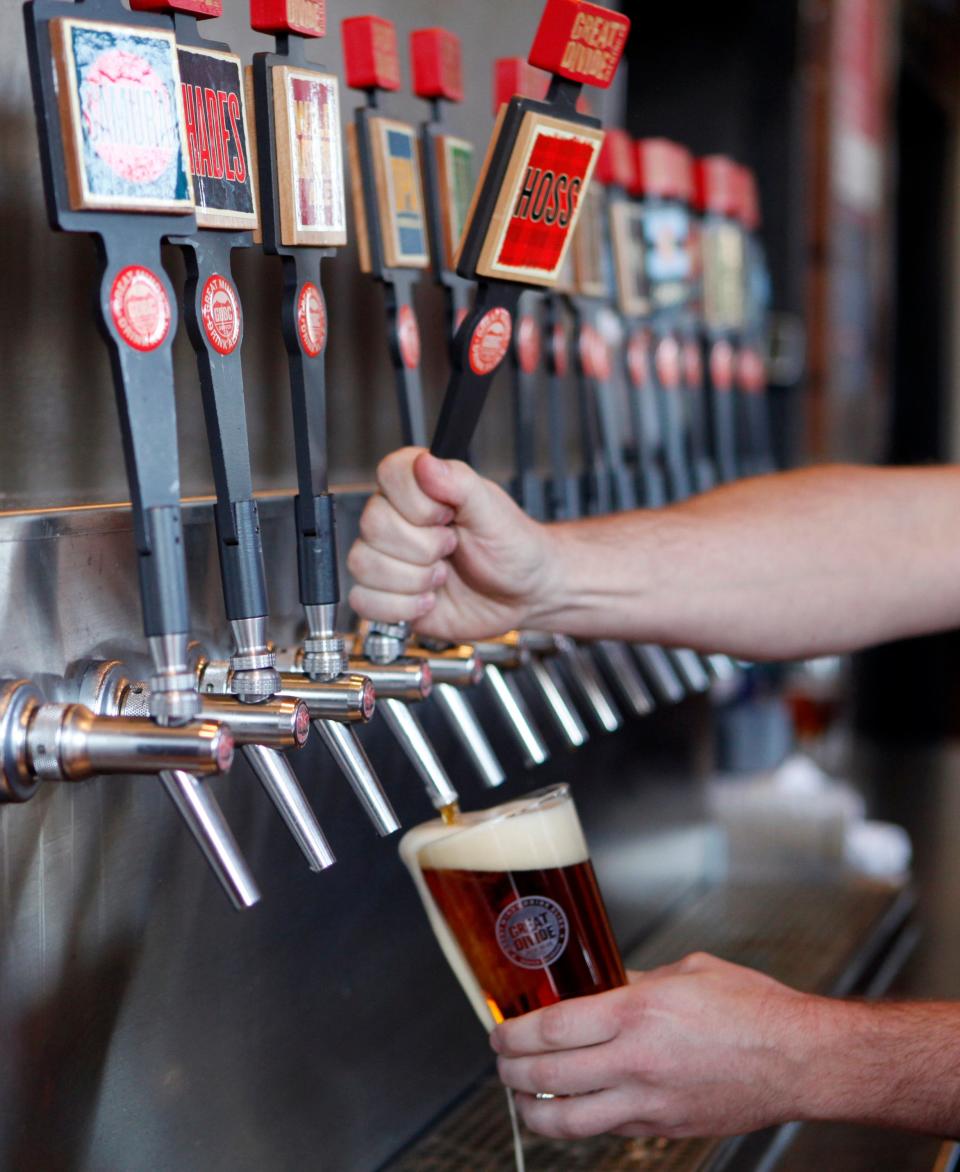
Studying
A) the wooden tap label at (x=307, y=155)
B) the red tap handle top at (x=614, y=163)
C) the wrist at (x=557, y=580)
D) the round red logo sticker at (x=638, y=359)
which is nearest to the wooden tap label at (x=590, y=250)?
the red tap handle top at (x=614, y=163)

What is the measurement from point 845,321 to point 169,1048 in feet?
10.3

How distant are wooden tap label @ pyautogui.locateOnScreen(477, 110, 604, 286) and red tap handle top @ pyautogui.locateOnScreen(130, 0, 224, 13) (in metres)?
0.24

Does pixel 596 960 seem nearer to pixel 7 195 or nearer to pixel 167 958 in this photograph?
pixel 167 958

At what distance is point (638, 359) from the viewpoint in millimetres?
1688

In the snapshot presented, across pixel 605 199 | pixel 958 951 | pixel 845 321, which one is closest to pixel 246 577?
pixel 605 199

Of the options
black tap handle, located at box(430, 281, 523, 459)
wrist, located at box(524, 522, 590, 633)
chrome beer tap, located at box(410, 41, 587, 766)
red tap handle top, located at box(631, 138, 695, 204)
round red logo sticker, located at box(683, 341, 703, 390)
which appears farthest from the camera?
round red logo sticker, located at box(683, 341, 703, 390)

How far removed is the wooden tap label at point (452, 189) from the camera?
120cm

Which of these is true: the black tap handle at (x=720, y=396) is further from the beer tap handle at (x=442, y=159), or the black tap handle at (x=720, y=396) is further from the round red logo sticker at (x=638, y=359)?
the beer tap handle at (x=442, y=159)

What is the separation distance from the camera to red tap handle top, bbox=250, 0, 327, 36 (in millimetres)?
883

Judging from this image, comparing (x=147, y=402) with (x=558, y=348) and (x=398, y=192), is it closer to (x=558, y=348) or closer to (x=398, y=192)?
(x=398, y=192)

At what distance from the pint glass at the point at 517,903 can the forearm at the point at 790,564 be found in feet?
1.38

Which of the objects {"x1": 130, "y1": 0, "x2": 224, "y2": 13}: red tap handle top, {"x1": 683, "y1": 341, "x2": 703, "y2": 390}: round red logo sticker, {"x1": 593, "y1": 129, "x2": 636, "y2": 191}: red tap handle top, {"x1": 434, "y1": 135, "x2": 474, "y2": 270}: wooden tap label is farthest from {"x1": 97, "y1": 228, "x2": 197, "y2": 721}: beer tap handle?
{"x1": 683, "y1": 341, "x2": 703, "y2": 390}: round red logo sticker

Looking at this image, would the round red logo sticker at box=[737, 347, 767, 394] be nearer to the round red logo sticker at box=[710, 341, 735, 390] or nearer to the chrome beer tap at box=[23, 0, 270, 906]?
the round red logo sticker at box=[710, 341, 735, 390]

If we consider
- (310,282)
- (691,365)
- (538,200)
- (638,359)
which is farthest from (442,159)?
(691,365)
